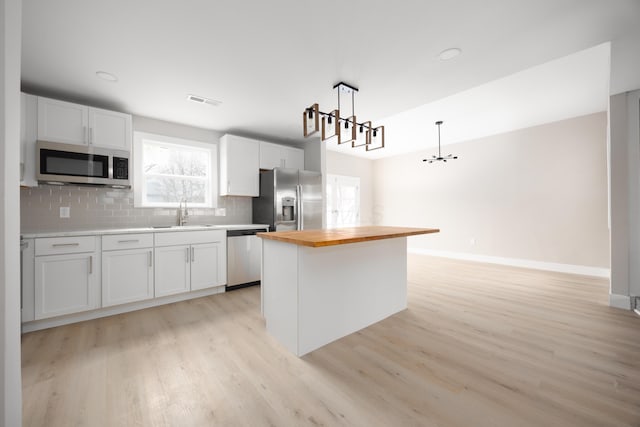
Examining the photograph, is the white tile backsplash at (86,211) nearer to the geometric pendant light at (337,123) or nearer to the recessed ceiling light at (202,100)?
the recessed ceiling light at (202,100)

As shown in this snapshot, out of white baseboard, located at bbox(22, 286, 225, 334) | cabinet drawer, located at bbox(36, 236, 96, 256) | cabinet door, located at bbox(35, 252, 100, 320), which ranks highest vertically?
cabinet drawer, located at bbox(36, 236, 96, 256)

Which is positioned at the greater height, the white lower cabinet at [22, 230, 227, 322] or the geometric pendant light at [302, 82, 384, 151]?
the geometric pendant light at [302, 82, 384, 151]

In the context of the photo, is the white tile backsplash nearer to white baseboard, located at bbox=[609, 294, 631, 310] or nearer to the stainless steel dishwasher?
the stainless steel dishwasher

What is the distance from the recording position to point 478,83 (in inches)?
109

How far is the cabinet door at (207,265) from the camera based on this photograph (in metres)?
3.21

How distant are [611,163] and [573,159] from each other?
6.54ft

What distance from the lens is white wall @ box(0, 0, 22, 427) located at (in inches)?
37.0

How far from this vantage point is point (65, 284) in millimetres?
2463

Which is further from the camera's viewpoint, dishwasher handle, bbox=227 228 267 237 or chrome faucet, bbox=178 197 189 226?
chrome faucet, bbox=178 197 189 226

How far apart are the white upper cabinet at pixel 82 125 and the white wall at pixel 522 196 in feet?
19.5

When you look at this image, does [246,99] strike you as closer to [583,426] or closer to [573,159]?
[583,426]

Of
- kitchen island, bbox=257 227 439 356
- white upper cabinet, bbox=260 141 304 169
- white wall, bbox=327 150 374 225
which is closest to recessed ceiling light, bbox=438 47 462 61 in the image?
kitchen island, bbox=257 227 439 356

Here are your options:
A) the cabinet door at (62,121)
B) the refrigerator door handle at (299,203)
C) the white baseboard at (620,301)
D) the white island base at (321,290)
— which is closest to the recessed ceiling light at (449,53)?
the white island base at (321,290)

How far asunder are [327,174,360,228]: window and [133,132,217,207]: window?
10.6 ft
